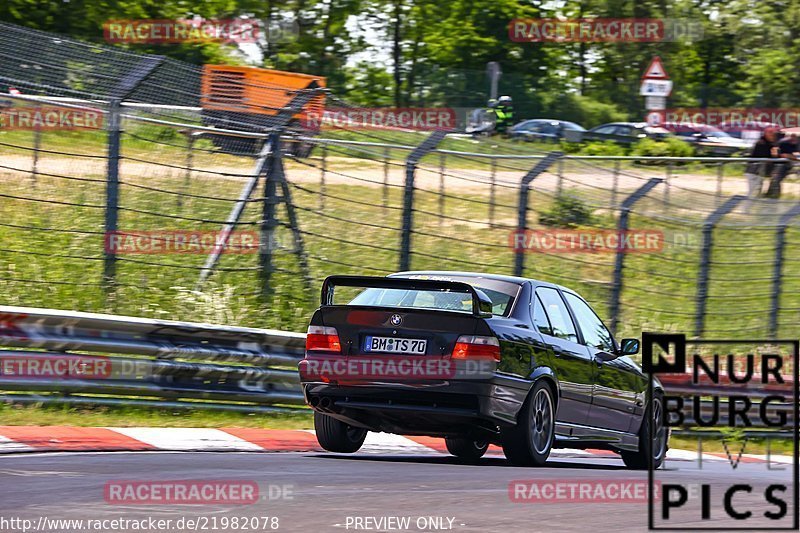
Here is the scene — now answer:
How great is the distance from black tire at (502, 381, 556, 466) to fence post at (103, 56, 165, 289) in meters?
4.79

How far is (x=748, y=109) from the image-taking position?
155 feet

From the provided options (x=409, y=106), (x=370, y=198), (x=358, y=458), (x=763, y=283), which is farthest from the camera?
(x=409, y=106)

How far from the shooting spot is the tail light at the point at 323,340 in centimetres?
939

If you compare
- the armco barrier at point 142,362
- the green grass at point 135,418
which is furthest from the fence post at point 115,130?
the green grass at point 135,418

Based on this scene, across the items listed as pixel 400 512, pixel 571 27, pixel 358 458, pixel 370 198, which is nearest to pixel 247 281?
pixel 370 198

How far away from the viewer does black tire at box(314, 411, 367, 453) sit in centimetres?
1003

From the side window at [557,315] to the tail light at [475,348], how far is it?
1079 millimetres

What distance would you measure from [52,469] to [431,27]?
44.8 metres

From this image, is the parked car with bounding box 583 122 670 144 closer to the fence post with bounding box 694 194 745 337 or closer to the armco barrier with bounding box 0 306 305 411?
the fence post with bounding box 694 194 745 337

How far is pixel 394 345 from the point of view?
30.1 feet

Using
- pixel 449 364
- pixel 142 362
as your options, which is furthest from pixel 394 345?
pixel 142 362

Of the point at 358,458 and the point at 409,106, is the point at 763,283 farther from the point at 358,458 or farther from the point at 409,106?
the point at 409,106

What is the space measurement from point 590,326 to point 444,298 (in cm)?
186

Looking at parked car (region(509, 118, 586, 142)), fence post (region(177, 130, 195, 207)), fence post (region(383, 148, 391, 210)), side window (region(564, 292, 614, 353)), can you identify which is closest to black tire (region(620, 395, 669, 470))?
side window (region(564, 292, 614, 353))
